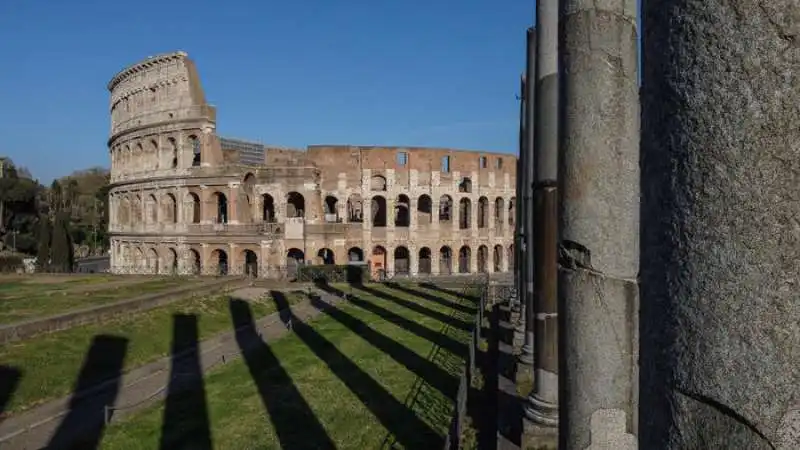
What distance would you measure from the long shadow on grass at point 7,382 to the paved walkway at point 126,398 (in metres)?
0.72

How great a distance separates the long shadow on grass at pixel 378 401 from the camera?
28.2ft

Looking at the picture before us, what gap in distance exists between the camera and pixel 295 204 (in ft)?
120

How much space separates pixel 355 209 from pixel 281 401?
97.8 feet

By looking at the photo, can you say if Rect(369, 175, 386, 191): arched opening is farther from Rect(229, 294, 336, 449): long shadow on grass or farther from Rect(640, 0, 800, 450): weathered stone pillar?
Rect(640, 0, 800, 450): weathered stone pillar

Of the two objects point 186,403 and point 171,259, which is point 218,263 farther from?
point 186,403

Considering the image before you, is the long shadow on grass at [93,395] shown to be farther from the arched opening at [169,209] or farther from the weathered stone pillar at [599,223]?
the arched opening at [169,209]

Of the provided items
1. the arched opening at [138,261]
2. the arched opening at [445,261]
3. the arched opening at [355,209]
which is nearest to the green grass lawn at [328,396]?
the arched opening at [355,209]

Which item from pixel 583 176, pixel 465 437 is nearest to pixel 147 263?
pixel 465 437

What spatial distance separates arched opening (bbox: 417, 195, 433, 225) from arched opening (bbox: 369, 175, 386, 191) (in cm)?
308

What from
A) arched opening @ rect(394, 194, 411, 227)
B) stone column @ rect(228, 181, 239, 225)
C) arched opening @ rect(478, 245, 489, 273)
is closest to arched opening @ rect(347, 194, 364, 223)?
arched opening @ rect(394, 194, 411, 227)

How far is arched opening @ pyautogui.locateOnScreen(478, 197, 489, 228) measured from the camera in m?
39.9

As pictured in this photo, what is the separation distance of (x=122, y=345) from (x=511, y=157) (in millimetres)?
32486

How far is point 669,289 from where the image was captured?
1.44m

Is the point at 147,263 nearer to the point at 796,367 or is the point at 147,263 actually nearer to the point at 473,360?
the point at 473,360
